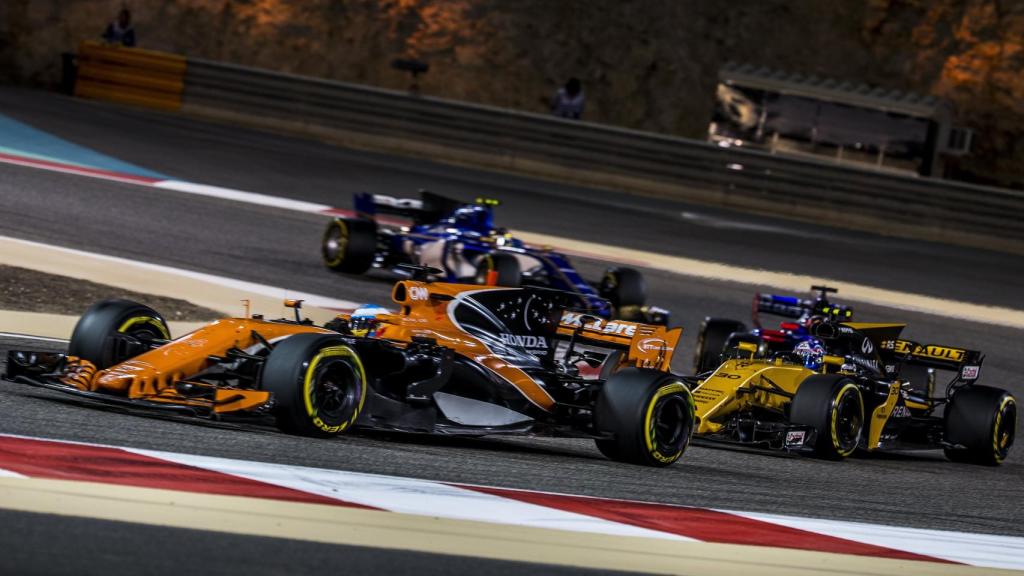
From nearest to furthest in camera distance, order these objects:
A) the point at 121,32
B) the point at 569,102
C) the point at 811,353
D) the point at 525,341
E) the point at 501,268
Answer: the point at 525,341 → the point at 811,353 → the point at 501,268 → the point at 569,102 → the point at 121,32

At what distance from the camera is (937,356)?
501 inches

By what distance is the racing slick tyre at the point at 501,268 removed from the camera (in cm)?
1523

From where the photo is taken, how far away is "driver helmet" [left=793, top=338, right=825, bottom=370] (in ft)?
39.0

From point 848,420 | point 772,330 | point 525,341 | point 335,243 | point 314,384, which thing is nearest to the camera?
point 314,384

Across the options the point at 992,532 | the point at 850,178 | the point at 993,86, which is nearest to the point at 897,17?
the point at 993,86

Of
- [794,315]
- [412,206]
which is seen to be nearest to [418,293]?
[794,315]

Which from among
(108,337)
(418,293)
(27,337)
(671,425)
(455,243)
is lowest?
(27,337)

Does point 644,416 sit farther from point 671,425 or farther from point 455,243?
point 455,243

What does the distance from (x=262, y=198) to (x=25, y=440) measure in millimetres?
14296

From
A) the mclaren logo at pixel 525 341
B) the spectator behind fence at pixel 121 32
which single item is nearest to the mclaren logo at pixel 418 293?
the mclaren logo at pixel 525 341

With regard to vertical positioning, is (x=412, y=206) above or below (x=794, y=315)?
above

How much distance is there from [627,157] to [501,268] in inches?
425

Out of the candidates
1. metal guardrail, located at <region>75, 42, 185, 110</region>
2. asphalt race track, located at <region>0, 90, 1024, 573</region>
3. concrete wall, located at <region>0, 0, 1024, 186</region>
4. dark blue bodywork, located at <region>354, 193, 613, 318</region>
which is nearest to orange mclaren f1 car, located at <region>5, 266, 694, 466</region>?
asphalt race track, located at <region>0, 90, 1024, 573</region>

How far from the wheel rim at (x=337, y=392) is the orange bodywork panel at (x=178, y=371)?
1.13ft
